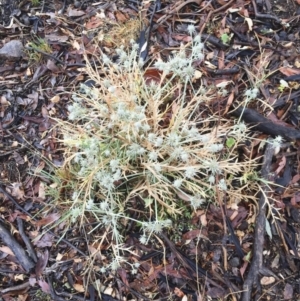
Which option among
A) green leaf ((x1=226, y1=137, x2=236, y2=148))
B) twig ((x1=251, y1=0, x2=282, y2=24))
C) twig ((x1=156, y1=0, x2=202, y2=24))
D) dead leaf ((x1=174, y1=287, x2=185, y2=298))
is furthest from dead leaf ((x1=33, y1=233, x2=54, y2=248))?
twig ((x1=251, y1=0, x2=282, y2=24))

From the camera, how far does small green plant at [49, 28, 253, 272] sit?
2.21 metres

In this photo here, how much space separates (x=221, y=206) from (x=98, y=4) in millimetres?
1499

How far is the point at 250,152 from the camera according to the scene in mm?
2342

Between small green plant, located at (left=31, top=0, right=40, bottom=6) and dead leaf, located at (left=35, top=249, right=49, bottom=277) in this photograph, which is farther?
small green plant, located at (left=31, top=0, right=40, bottom=6)

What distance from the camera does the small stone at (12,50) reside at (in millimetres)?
2867

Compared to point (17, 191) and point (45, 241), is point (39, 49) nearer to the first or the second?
point (17, 191)

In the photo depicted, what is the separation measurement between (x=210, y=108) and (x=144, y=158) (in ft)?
1.48

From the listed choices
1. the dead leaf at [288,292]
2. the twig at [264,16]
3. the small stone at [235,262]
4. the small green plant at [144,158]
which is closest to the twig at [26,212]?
the small green plant at [144,158]

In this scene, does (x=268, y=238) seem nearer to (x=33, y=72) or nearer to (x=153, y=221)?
(x=153, y=221)

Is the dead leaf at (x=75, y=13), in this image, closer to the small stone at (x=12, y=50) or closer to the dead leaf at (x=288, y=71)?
the small stone at (x=12, y=50)

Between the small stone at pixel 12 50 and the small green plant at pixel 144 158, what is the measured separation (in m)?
0.69

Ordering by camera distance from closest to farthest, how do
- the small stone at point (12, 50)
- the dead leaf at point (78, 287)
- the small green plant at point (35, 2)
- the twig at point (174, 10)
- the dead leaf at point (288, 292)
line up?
1. the dead leaf at point (288, 292)
2. the dead leaf at point (78, 287)
3. the twig at point (174, 10)
4. the small stone at point (12, 50)
5. the small green plant at point (35, 2)

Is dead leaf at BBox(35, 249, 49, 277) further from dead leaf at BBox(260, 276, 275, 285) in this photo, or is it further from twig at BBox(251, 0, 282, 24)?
twig at BBox(251, 0, 282, 24)

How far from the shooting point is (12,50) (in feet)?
9.41
